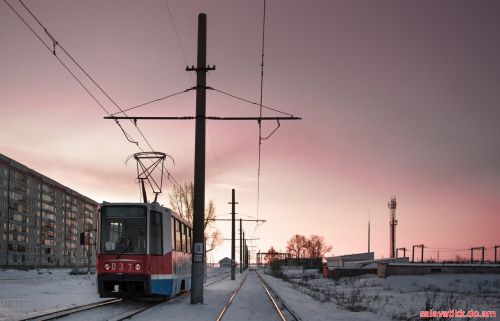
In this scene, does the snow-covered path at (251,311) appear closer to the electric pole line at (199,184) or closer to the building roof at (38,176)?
the electric pole line at (199,184)

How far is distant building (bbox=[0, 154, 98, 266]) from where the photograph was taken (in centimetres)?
10808

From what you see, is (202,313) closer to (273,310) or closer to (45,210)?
(273,310)

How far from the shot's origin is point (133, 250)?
62.5ft

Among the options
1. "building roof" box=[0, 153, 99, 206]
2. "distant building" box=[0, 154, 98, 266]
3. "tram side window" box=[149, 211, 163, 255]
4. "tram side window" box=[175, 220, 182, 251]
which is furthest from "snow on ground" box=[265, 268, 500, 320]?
"building roof" box=[0, 153, 99, 206]

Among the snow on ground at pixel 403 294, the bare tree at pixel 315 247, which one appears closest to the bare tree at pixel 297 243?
the bare tree at pixel 315 247

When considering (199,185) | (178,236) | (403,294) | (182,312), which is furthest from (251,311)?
(403,294)

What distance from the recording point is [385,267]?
49.7m

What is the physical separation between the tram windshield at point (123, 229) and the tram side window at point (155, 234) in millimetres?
214

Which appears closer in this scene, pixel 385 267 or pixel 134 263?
pixel 134 263

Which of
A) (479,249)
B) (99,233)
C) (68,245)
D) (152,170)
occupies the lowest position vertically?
(68,245)

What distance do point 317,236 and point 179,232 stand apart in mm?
173322

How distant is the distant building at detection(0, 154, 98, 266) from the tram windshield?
2746 inches

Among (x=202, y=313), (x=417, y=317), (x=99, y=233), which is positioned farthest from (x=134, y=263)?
(x=417, y=317)

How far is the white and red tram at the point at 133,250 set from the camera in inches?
741
